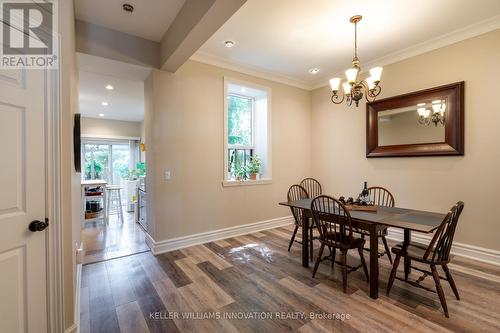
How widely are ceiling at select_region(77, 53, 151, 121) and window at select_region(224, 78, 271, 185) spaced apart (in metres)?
1.67

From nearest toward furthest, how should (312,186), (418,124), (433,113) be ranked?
1. (433,113)
2. (418,124)
3. (312,186)

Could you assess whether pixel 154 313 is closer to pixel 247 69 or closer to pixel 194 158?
pixel 194 158

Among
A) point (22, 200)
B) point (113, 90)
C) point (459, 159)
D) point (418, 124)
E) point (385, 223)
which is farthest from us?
point (113, 90)

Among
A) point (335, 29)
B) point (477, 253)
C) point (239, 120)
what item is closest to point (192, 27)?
point (335, 29)

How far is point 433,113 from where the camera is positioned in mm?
3264

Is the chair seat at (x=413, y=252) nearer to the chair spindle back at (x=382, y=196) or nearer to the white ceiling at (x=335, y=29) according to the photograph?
the chair spindle back at (x=382, y=196)

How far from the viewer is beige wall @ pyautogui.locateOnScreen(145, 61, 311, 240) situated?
3277mm

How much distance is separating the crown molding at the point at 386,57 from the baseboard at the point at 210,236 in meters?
2.74

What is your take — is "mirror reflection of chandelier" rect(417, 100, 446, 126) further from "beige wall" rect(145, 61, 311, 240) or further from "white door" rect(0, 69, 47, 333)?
"white door" rect(0, 69, 47, 333)

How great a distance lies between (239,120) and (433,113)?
3.09m

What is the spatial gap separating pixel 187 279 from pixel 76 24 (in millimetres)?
3183

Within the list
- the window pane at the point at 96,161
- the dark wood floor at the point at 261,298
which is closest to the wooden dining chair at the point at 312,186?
the dark wood floor at the point at 261,298

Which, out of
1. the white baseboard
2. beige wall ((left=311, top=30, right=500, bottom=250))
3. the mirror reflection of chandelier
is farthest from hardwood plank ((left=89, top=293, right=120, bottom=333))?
the mirror reflection of chandelier

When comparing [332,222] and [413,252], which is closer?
[413,252]
